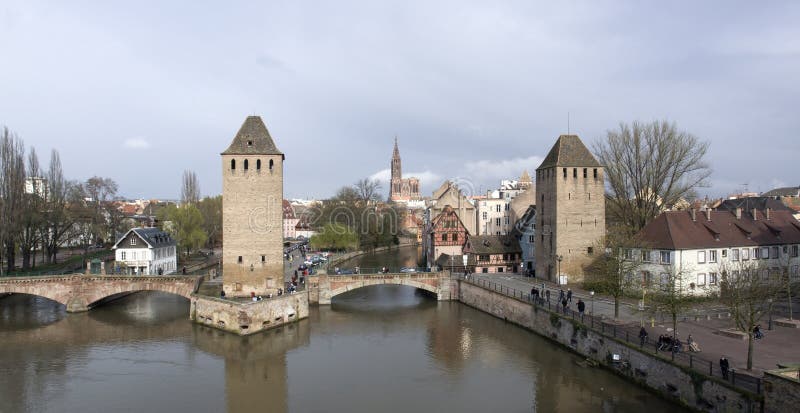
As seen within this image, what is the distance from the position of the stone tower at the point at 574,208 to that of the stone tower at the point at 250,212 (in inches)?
780

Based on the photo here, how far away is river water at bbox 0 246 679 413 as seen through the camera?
2131 cm

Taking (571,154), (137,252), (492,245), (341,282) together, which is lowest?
(341,282)

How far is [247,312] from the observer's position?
1219 inches

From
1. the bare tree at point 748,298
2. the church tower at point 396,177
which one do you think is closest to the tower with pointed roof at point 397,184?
the church tower at point 396,177

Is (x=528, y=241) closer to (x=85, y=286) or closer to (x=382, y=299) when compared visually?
(x=382, y=299)

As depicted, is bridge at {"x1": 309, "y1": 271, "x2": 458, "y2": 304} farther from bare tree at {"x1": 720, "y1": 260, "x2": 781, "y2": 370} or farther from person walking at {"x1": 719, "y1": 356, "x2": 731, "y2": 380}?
person walking at {"x1": 719, "y1": 356, "x2": 731, "y2": 380}

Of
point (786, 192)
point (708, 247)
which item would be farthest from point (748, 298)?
point (786, 192)

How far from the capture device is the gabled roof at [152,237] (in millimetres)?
47084

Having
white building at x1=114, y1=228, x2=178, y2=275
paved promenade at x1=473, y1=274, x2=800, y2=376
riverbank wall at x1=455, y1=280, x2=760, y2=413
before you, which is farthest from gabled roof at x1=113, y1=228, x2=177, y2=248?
paved promenade at x1=473, y1=274, x2=800, y2=376

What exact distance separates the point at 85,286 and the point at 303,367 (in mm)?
20893

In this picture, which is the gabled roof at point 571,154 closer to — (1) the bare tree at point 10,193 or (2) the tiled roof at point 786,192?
(1) the bare tree at point 10,193

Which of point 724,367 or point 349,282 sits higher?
point 349,282

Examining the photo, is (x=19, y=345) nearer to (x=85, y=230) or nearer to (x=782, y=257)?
(x=85, y=230)

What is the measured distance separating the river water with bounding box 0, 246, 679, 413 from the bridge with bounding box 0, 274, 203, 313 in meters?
1.30
